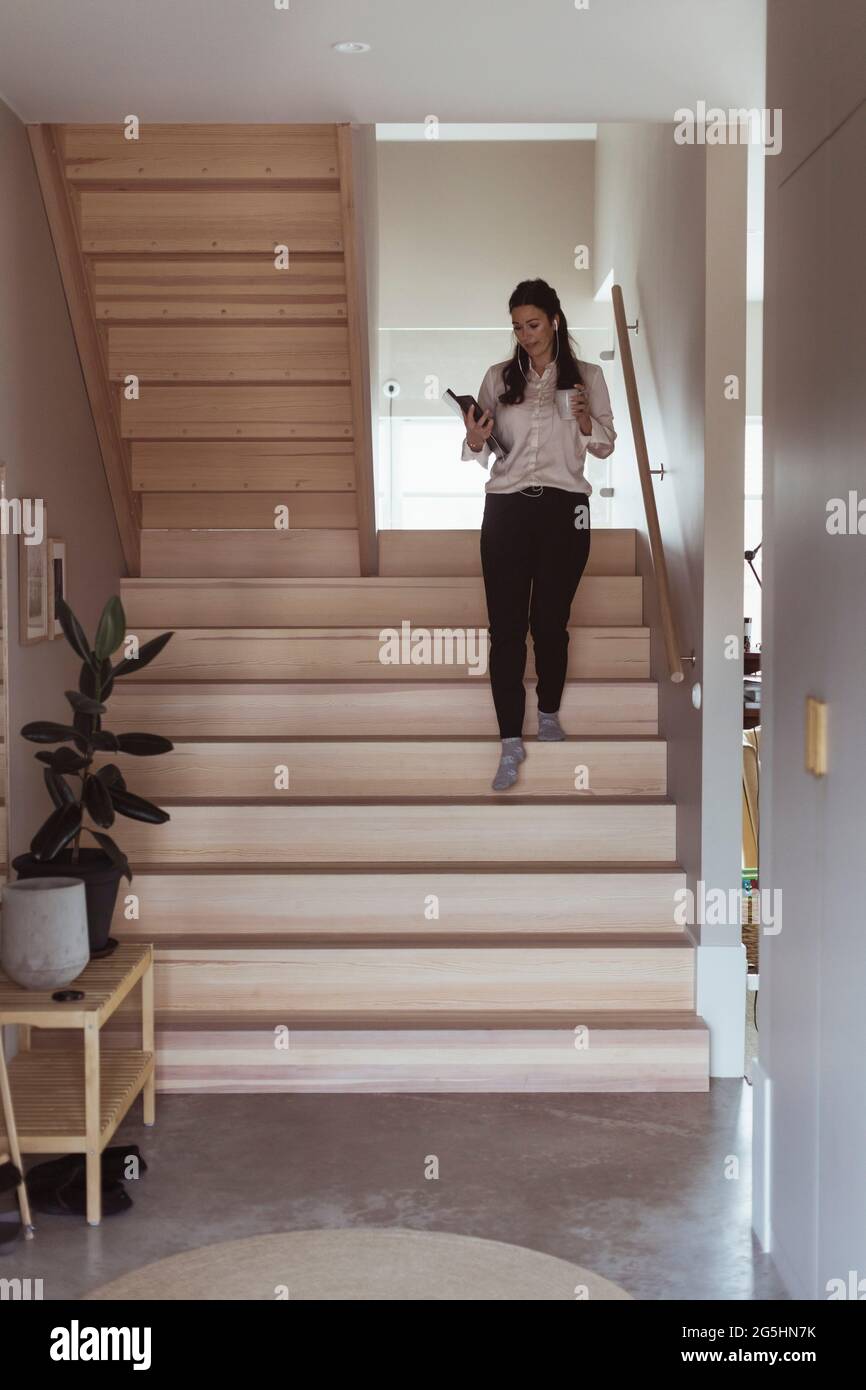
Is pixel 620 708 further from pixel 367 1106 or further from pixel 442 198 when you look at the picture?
pixel 442 198

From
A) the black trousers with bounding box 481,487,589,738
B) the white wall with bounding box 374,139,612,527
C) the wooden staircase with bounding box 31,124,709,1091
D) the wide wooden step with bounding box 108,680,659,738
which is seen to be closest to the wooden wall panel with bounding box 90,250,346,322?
the wooden staircase with bounding box 31,124,709,1091

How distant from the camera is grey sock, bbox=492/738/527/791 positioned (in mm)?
4598

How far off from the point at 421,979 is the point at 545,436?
1760 millimetres

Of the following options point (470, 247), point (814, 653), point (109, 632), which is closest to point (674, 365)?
point (109, 632)

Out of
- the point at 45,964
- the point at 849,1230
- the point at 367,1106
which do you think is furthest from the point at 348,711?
the point at 849,1230

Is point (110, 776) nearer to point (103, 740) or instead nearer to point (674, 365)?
point (103, 740)

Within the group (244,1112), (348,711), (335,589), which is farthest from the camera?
(335,589)

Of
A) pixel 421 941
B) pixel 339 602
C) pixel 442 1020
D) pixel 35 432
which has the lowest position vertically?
pixel 442 1020

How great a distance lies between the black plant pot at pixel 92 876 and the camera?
3529 mm

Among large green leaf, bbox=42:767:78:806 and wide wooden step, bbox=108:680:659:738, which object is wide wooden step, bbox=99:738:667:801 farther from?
large green leaf, bbox=42:767:78:806

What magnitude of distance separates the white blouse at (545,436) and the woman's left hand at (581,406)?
0.05ft

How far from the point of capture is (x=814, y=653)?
2566mm

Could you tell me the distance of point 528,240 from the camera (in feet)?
25.0

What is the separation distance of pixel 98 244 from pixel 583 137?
12.4ft
